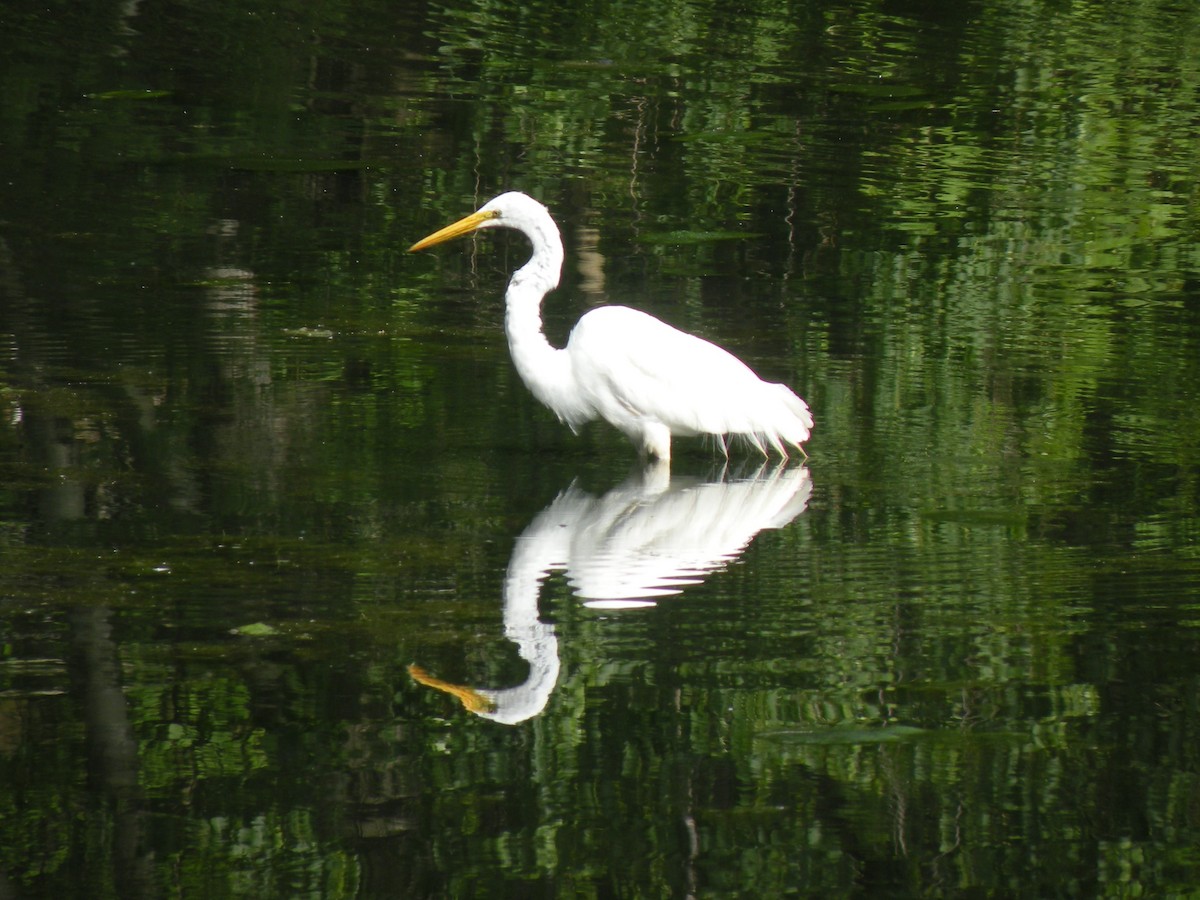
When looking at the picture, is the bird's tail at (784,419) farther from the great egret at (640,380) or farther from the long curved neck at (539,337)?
the long curved neck at (539,337)

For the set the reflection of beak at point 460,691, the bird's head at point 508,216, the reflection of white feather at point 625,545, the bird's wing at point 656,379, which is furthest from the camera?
the bird's head at point 508,216

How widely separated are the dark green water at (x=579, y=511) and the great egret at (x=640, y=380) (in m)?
0.20

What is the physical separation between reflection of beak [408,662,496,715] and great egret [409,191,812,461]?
100 inches

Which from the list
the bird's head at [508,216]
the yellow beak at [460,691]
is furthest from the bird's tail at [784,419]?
the yellow beak at [460,691]

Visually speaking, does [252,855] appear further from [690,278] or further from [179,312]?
[690,278]

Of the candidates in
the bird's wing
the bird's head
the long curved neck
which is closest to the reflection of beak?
the bird's wing

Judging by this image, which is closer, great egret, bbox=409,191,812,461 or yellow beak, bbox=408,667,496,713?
yellow beak, bbox=408,667,496,713

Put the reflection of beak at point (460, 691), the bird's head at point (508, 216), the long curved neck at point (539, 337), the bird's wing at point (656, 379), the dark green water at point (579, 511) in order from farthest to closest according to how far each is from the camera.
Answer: the bird's head at point (508, 216), the long curved neck at point (539, 337), the bird's wing at point (656, 379), the reflection of beak at point (460, 691), the dark green water at point (579, 511)

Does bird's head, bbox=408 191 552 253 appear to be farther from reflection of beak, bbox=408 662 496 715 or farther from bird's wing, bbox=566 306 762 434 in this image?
A: reflection of beak, bbox=408 662 496 715

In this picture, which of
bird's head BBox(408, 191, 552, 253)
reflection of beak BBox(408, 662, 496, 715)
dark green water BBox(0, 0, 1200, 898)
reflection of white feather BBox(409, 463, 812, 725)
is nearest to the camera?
dark green water BBox(0, 0, 1200, 898)

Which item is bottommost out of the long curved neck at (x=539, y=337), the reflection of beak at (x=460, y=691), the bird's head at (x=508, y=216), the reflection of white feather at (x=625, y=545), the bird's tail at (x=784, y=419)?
the reflection of beak at (x=460, y=691)

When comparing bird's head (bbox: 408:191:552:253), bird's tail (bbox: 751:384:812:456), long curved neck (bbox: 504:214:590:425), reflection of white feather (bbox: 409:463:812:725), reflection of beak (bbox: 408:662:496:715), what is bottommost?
reflection of beak (bbox: 408:662:496:715)

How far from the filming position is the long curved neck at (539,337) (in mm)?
7281

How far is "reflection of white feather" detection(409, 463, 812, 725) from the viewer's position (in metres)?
4.80
